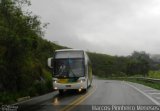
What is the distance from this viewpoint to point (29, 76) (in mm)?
31328

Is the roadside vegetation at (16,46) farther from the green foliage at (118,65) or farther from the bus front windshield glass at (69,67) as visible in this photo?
the green foliage at (118,65)

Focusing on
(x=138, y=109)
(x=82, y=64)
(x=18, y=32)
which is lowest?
(x=138, y=109)

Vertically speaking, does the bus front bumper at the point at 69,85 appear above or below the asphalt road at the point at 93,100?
above

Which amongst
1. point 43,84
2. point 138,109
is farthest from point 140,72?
point 138,109

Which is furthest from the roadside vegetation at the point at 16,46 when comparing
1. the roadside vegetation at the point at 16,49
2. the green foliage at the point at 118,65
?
the green foliage at the point at 118,65

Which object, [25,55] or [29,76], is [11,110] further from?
[29,76]

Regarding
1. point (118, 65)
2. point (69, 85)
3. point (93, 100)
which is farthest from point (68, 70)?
point (118, 65)

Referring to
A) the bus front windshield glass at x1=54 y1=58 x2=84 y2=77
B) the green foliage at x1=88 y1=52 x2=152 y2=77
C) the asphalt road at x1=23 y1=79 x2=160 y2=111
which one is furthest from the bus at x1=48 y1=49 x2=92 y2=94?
the green foliage at x1=88 y1=52 x2=152 y2=77

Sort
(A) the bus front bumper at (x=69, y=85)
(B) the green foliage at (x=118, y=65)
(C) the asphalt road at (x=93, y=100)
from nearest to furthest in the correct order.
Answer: (C) the asphalt road at (x=93, y=100), (A) the bus front bumper at (x=69, y=85), (B) the green foliage at (x=118, y=65)

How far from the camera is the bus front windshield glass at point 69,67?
98.4 ft

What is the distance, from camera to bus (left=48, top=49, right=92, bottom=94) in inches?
1171

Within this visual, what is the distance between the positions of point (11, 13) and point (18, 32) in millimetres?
1402

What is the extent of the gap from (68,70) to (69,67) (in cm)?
24

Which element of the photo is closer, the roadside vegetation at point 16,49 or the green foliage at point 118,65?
the roadside vegetation at point 16,49
